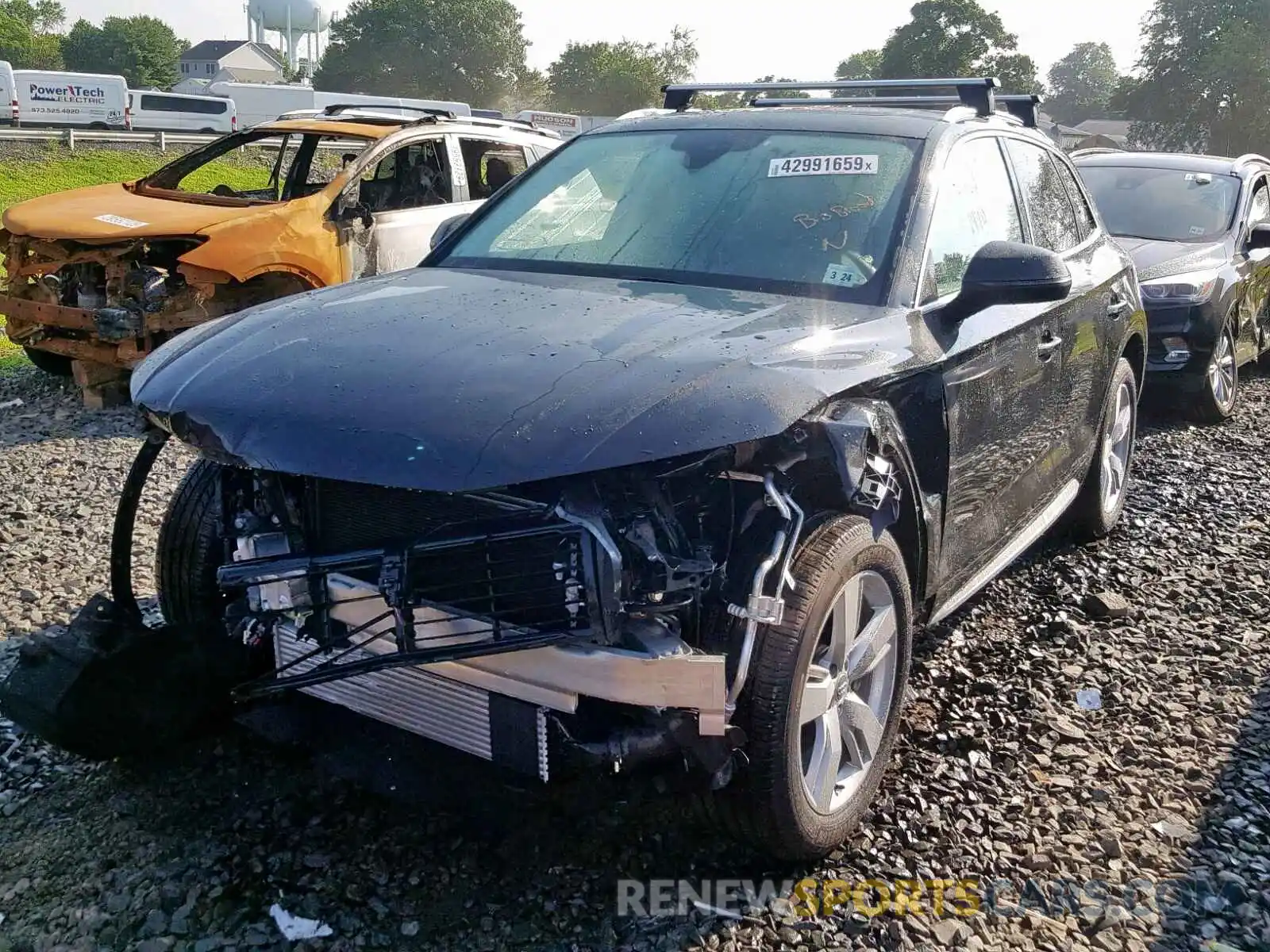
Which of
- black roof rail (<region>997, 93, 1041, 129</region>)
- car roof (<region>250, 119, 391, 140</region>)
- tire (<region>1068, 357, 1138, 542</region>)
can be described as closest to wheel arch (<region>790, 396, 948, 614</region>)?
tire (<region>1068, 357, 1138, 542</region>)

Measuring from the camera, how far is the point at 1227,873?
2.82 m

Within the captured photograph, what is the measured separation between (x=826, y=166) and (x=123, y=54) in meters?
99.8

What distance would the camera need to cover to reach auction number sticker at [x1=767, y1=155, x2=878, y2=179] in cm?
344

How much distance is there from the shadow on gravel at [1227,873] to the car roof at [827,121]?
2.16m

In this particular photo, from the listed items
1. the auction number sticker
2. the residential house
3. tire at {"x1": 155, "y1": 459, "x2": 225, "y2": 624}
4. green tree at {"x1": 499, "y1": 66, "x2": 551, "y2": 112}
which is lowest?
tire at {"x1": 155, "y1": 459, "x2": 225, "y2": 624}

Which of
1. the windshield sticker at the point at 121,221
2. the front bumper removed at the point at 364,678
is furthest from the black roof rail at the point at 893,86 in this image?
the windshield sticker at the point at 121,221

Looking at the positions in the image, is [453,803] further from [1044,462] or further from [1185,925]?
→ [1044,462]

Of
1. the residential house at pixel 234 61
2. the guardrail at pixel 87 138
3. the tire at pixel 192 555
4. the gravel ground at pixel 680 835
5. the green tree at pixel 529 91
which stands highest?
the residential house at pixel 234 61

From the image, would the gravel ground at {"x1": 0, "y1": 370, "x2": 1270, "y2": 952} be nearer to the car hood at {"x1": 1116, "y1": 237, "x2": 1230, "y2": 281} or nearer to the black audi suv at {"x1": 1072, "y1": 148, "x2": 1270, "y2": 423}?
the black audi suv at {"x1": 1072, "y1": 148, "x2": 1270, "y2": 423}

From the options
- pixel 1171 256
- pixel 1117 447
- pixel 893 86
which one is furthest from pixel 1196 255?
pixel 893 86

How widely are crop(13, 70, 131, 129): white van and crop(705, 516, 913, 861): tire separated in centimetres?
4103

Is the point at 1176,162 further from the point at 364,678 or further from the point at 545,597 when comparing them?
the point at 364,678

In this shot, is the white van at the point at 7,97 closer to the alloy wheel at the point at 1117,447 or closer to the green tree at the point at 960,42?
the alloy wheel at the point at 1117,447

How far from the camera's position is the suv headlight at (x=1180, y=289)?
7.56 meters
